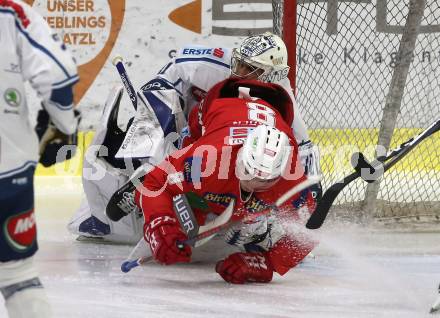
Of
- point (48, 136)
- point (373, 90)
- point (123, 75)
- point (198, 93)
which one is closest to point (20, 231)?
point (48, 136)

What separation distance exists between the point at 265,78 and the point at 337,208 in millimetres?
949

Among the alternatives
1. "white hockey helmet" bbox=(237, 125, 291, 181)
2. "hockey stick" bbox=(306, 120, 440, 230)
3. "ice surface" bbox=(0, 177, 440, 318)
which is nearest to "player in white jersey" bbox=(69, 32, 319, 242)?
→ "ice surface" bbox=(0, 177, 440, 318)

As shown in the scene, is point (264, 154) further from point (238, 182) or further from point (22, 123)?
point (22, 123)

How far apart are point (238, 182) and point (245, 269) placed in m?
0.29

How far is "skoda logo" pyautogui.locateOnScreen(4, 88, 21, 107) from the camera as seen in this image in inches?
93.2

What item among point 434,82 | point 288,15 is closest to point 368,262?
point 288,15

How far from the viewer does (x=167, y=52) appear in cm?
540

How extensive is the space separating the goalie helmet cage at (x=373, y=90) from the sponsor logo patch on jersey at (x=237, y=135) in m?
1.26

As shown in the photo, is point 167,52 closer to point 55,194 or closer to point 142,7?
point 142,7

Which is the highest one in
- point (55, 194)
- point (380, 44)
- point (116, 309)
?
point (380, 44)

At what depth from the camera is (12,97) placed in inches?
93.5

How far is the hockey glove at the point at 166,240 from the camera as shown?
331cm

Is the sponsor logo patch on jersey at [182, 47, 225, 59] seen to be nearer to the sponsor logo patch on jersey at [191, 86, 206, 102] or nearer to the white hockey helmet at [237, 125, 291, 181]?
the sponsor logo patch on jersey at [191, 86, 206, 102]

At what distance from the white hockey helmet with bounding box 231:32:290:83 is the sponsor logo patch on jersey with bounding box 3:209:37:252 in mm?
1646
